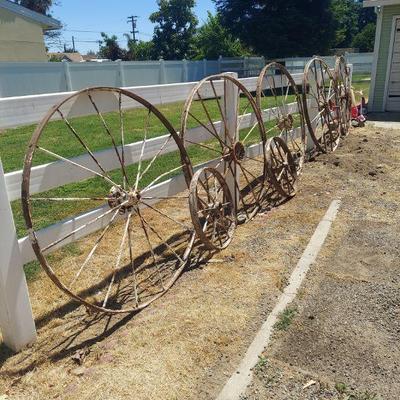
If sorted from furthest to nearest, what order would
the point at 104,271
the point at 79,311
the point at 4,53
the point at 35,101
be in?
the point at 4,53
the point at 104,271
the point at 79,311
the point at 35,101

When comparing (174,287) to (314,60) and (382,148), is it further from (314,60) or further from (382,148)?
(382,148)

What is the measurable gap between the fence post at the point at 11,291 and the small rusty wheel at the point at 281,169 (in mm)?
2951

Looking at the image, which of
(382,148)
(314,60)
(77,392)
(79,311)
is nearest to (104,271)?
(79,311)

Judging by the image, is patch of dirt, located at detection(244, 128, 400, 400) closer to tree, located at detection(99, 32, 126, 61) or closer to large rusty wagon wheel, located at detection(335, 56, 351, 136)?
large rusty wagon wheel, located at detection(335, 56, 351, 136)

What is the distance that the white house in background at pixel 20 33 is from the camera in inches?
738

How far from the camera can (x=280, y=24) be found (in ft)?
81.6

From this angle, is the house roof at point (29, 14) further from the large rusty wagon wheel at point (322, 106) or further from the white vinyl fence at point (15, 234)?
the white vinyl fence at point (15, 234)

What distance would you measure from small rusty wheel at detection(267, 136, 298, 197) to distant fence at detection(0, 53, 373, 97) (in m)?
11.5

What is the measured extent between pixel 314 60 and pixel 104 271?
506cm

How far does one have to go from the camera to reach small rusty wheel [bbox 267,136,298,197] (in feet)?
16.0

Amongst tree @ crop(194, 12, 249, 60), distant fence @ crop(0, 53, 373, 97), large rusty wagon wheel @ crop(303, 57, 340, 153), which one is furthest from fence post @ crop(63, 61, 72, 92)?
tree @ crop(194, 12, 249, 60)

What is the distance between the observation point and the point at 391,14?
1138cm

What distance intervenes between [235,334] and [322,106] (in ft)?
18.1

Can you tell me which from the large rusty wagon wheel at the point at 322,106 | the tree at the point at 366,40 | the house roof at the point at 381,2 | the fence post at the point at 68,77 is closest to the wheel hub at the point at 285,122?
the large rusty wagon wheel at the point at 322,106
